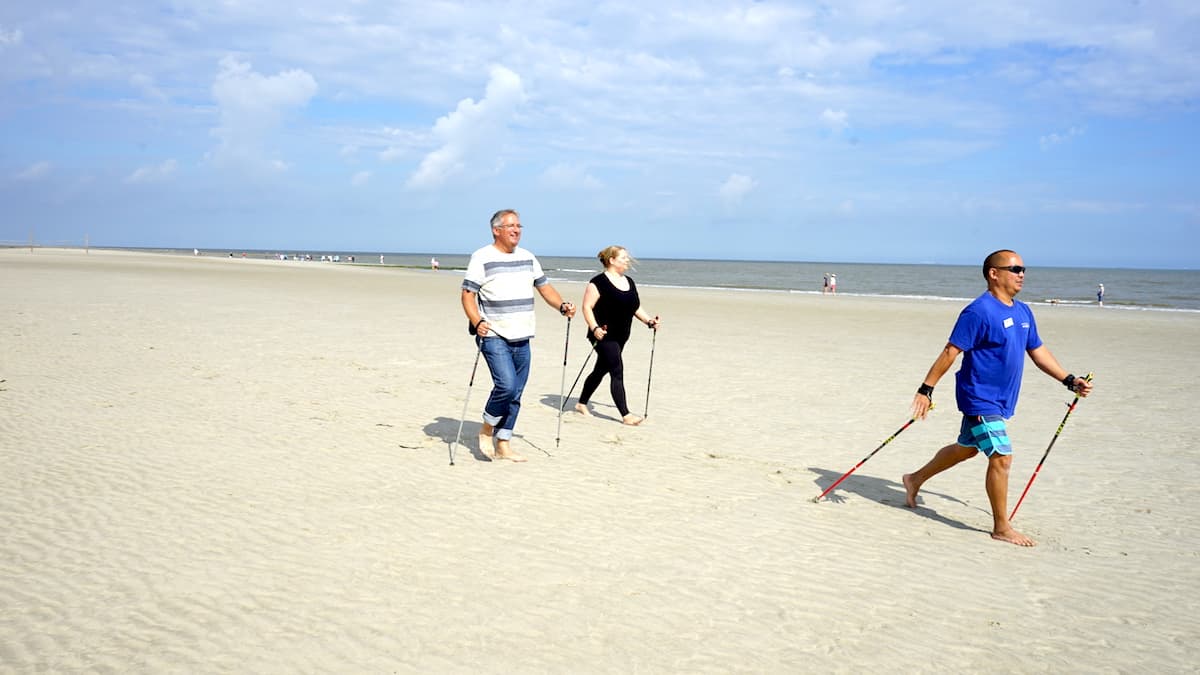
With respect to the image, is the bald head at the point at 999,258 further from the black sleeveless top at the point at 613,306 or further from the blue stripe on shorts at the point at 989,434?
the black sleeveless top at the point at 613,306

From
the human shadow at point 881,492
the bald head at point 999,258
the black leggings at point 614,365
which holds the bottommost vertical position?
the human shadow at point 881,492

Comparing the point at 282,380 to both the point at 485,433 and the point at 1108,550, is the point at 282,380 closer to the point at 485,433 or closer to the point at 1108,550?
the point at 485,433

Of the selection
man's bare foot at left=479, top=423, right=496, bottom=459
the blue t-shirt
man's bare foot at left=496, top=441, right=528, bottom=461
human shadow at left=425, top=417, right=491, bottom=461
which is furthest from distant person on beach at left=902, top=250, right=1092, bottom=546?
human shadow at left=425, top=417, right=491, bottom=461

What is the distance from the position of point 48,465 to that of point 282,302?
1784 centimetres

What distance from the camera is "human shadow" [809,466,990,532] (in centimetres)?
577

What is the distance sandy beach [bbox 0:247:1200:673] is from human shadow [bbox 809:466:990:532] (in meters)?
0.04

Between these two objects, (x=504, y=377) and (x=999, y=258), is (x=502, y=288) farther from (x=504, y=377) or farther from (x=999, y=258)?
(x=999, y=258)

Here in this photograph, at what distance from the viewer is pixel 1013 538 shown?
5.18 m

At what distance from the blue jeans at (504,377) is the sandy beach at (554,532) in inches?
17.6

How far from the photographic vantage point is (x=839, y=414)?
945 cm

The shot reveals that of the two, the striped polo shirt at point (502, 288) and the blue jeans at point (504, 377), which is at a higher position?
the striped polo shirt at point (502, 288)

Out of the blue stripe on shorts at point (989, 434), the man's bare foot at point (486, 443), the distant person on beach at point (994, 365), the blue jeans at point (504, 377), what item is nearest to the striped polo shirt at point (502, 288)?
the blue jeans at point (504, 377)

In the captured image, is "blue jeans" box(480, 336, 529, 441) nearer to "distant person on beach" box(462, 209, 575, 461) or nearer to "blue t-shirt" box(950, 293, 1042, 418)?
"distant person on beach" box(462, 209, 575, 461)

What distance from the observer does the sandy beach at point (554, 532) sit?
3.60 m
